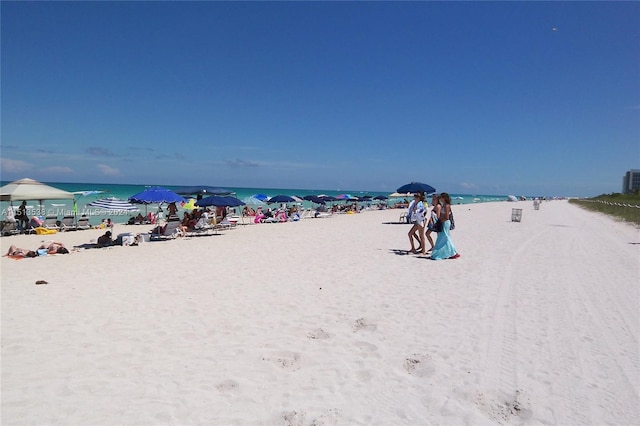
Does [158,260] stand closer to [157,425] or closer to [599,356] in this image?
[157,425]

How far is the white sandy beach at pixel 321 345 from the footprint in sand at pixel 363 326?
3 centimetres

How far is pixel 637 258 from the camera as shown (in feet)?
31.2

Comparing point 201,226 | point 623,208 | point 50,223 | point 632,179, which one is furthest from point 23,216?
point 632,179

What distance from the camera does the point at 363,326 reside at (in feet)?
15.2

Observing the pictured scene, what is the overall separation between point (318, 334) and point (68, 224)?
17.1 meters

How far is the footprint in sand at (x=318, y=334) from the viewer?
4246 millimetres

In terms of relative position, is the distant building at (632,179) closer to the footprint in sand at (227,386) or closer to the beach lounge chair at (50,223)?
the beach lounge chair at (50,223)

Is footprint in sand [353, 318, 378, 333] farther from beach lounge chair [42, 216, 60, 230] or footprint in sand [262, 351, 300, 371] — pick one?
beach lounge chair [42, 216, 60, 230]

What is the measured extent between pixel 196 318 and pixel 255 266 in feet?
11.0

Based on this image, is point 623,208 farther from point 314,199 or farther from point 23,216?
point 23,216

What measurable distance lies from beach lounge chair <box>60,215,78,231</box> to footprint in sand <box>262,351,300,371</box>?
56.3 feet

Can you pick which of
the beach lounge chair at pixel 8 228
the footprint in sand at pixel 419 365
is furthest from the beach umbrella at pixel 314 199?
the footprint in sand at pixel 419 365

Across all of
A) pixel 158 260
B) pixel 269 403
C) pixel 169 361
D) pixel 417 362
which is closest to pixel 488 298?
pixel 417 362

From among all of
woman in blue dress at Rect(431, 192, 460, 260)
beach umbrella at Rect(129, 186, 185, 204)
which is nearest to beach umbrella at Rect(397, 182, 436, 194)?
woman in blue dress at Rect(431, 192, 460, 260)
